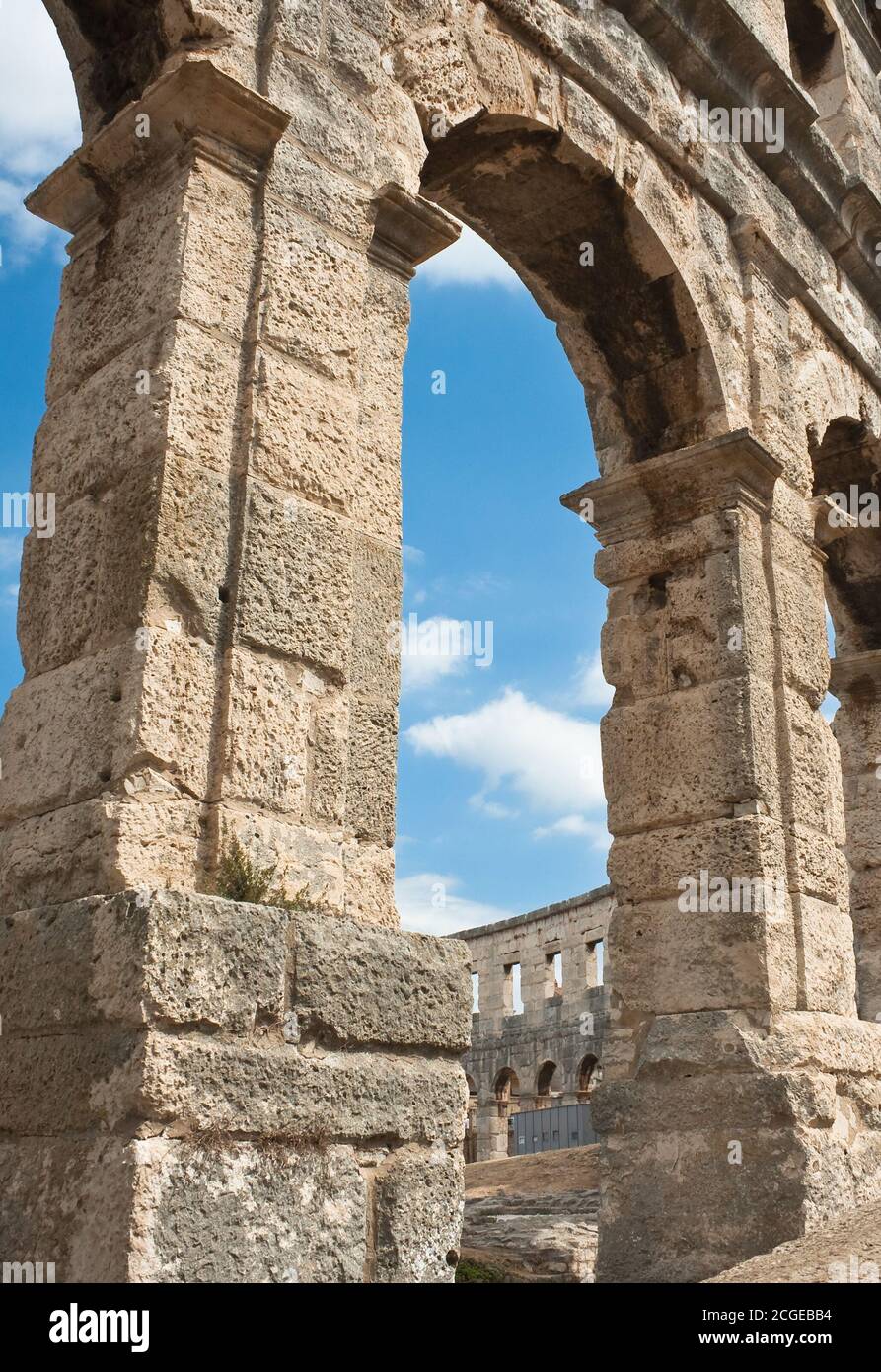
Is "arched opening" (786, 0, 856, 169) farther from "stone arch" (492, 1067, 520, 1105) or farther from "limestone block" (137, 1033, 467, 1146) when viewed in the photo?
"stone arch" (492, 1067, 520, 1105)

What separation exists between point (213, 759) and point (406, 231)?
6.25ft

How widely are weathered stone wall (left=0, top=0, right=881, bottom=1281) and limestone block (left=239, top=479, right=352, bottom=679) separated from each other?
0.04ft

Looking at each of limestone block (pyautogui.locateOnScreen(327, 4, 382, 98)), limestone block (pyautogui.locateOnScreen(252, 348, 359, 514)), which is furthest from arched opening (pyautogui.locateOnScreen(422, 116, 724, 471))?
limestone block (pyautogui.locateOnScreen(252, 348, 359, 514))

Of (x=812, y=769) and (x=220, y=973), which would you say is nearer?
(x=220, y=973)

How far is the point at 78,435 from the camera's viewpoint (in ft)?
11.5

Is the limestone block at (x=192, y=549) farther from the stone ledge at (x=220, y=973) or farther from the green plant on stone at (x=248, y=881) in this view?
the stone ledge at (x=220, y=973)

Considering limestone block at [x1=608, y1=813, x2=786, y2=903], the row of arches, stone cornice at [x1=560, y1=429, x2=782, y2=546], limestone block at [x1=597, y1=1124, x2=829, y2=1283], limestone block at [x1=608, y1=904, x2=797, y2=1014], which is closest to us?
limestone block at [x1=597, y1=1124, x2=829, y2=1283]

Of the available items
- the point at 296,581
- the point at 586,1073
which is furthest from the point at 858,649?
the point at 586,1073

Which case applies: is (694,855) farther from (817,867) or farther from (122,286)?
(122,286)

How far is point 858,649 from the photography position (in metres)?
9.13

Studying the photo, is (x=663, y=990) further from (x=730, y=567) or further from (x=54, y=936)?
(x=54, y=936)

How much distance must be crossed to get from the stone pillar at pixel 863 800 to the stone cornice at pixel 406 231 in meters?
5.72

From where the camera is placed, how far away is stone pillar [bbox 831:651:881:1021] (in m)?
8.35
